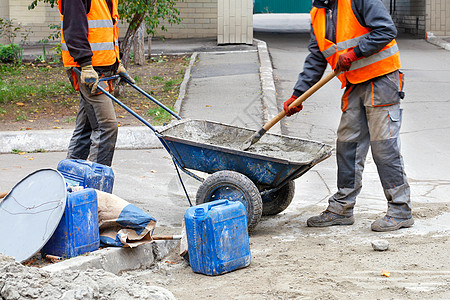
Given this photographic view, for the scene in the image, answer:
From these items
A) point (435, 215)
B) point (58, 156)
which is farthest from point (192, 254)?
point (58, 156)

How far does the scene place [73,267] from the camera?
3.93m

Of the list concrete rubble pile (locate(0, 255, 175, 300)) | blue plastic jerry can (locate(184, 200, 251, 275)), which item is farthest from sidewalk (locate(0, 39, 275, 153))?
concrete rubble pile (locate(0, 255, 175, 300))

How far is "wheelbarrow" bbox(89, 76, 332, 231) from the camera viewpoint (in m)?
4.73

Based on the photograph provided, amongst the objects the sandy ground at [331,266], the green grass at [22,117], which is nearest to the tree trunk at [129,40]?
the green grass at [22,117]

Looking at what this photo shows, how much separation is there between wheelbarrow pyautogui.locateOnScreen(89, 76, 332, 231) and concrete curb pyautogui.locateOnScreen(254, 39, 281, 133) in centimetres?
268

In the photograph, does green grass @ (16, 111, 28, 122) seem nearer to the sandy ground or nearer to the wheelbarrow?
the wheelbarrow

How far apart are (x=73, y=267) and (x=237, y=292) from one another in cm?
106

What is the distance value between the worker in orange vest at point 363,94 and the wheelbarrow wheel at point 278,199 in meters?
0.31

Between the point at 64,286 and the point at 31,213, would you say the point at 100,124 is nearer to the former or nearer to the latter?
the point at 31,213

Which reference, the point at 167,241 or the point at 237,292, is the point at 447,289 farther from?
the point at 167,241

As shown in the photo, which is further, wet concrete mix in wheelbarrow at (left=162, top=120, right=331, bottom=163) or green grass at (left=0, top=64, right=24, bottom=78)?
green grass at (left=0, top=64, right=24, bottom=78)

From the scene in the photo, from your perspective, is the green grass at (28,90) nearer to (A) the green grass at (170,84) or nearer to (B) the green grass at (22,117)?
(B) the green grass at (22,117)

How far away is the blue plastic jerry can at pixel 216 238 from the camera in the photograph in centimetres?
400

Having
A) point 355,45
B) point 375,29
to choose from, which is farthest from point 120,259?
point 375,29
